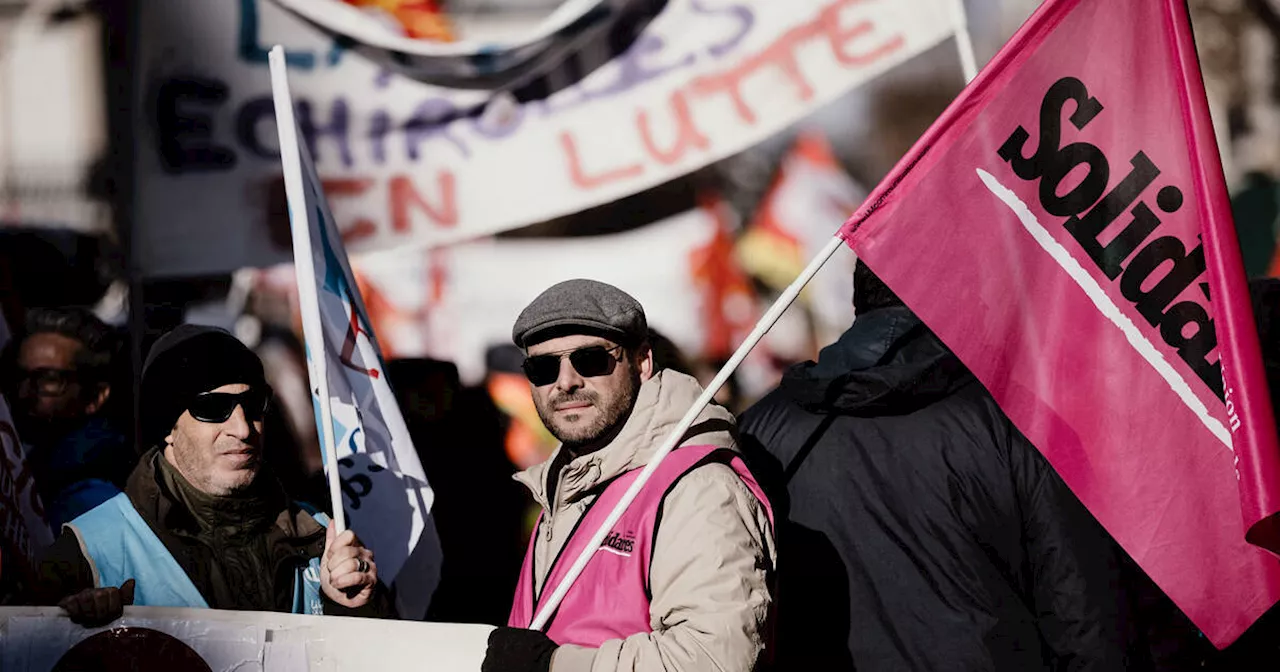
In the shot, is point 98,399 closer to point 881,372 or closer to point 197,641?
point 197,641

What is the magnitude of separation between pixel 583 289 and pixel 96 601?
1335 millimetres

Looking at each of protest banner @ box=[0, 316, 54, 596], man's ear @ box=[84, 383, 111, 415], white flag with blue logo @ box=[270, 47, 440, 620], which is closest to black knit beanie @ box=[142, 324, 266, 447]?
white flag with blue logo @ box=[270, 47, 440, 620]

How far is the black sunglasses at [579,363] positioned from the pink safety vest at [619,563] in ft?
0.93

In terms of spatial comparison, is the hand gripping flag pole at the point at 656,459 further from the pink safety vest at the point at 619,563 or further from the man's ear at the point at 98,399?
the man's ear at the point at 98,399

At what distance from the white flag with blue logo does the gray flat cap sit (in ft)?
1.92

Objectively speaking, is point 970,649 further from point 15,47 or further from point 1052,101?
point 15,47

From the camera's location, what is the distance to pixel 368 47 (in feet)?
15.5

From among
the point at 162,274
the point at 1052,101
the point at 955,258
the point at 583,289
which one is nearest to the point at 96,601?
the point at 583,289

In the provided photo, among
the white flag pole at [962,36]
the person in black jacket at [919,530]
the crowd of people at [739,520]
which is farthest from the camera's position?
the white flag pole at [962,36]

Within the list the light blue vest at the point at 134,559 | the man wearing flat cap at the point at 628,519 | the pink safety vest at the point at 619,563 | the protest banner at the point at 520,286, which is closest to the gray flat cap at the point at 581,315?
the man wearing flat cap at the point at 628,519

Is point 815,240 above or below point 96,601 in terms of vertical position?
above

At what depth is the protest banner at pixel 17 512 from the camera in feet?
11.5

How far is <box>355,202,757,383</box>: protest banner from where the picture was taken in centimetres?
491

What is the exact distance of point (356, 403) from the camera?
3.90 m
